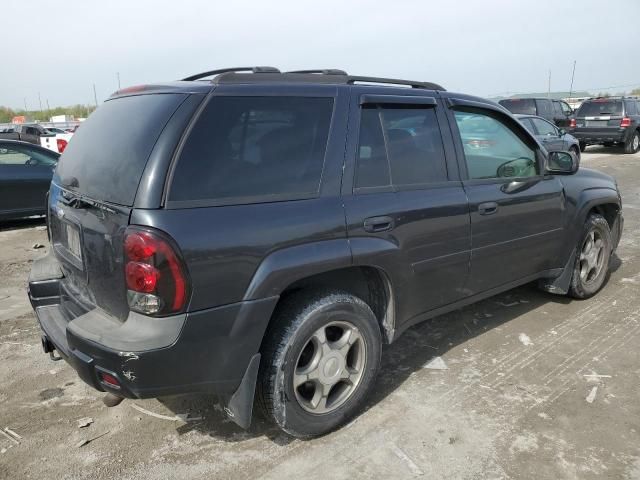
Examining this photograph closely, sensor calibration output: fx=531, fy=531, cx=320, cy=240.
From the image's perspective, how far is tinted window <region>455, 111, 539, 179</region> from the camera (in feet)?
11.6

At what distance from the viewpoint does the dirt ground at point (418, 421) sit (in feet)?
8.58

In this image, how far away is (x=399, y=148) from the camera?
3.12 m

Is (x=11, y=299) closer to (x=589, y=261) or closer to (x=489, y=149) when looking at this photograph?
(x=489, y=149)

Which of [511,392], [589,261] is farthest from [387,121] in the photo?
[589,261]

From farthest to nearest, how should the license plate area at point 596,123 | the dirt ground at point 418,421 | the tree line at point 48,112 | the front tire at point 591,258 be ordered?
1. the tree line at point 48,112
2. the license plate area at point 596,123
3. the front tire at point 591,258
4. the dirt ground at point 418,421

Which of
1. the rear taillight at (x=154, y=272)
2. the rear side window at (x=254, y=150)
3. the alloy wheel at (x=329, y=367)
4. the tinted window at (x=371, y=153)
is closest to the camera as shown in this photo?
the rear taillight at (x=154, y=272)

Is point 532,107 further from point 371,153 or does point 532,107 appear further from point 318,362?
point 318,362

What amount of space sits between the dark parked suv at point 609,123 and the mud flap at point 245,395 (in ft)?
59.0

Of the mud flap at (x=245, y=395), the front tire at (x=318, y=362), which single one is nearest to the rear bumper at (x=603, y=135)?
the front tire at (x=318, y=362)

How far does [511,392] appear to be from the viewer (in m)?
3.24

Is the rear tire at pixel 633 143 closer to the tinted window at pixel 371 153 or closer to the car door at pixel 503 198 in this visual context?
the car door at pixel 503 198

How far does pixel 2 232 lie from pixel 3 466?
5.89 meters

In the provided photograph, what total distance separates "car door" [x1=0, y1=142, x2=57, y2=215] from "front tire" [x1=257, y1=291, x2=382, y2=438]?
21.2 feet

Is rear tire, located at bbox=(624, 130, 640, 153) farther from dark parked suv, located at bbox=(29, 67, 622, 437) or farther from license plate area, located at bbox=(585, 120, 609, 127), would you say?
dark parked suv, located at bbox=(29, 67, 622, 437)
